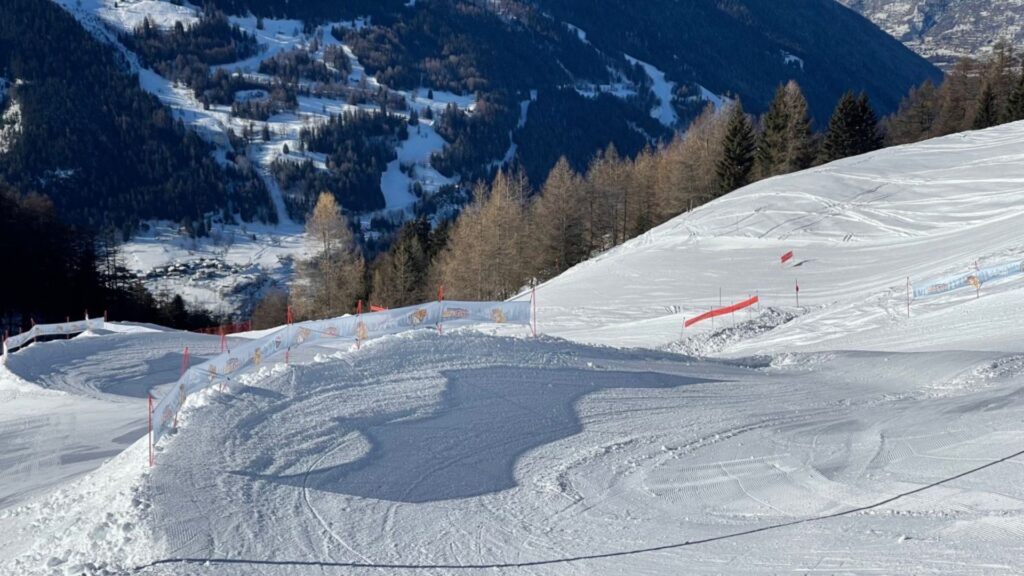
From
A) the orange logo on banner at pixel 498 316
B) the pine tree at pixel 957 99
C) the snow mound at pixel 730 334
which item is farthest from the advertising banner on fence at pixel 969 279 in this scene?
the pine tree at pixel 957 99

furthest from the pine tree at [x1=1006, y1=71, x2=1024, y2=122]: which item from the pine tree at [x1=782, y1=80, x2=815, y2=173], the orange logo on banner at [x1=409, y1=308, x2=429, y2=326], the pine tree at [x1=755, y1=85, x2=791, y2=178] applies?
the orange logo on banner at [x1=409, y1=308, x2=429, y2=326]

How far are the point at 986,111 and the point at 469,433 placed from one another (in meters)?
71.3

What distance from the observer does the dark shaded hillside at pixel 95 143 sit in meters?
140

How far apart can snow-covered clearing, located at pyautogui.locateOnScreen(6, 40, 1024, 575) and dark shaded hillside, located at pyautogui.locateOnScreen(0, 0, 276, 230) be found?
12562cm

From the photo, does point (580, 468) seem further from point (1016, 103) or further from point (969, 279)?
point (1016, 103)

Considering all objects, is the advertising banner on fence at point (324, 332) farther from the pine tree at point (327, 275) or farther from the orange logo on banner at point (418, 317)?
the pine tree at point (327, 275)

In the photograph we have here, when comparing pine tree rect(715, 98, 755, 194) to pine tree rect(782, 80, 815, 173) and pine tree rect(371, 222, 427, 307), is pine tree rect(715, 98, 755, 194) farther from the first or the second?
pine tree rect(371, 222, 427, 307)

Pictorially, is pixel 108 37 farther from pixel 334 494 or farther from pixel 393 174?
pixel 334 494

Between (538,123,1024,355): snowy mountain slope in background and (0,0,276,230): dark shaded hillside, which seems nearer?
(538,123,1024,355): snowy mountain slope in background

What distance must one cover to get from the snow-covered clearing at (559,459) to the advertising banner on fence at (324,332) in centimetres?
43

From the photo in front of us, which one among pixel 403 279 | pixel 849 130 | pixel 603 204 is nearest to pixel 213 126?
pixel 403 279

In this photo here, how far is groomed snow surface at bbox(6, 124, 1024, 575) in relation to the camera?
9.45 metres

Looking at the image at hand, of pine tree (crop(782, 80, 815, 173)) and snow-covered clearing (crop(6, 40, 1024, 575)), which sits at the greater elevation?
pine tree (crop(782, 80, 815, 173))

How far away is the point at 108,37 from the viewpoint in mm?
177875
